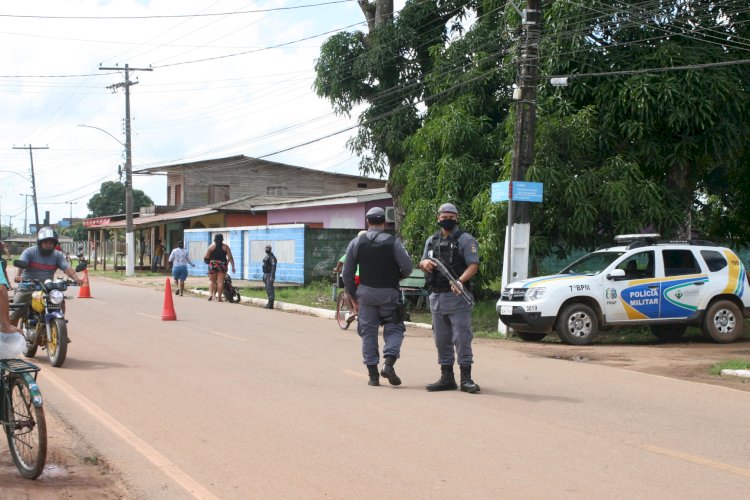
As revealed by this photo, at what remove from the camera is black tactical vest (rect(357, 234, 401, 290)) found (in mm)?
9695

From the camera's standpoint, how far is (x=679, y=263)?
15.9 metres

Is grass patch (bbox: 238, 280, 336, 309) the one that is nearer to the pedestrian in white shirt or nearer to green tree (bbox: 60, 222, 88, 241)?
the pedestrian in white shirt

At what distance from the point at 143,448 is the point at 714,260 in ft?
40.2

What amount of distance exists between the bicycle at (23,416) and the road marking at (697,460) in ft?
15.1

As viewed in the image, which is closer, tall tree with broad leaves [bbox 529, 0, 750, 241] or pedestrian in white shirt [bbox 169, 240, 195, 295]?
tall tree with broad leaves [bbox 529, 0, 750, 241]

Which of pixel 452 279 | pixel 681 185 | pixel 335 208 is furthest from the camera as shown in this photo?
pixel 335 208

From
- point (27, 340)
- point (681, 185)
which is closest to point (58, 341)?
point (27, 340)

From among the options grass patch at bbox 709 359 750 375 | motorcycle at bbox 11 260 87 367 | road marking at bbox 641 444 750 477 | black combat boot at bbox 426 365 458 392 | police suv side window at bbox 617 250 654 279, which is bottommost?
grass patch at bbox 709 359 750 375

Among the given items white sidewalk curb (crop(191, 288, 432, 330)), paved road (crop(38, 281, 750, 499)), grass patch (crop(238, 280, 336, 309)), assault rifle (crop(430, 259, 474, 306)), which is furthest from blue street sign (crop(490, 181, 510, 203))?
grass patch (crop(238, 280, 336, 309))

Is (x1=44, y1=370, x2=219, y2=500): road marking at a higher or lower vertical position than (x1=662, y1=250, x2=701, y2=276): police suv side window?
lower

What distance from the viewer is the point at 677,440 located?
7324 mm

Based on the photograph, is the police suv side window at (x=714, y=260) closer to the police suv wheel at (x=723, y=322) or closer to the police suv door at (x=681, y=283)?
the police suv door at (x=681, y=283)

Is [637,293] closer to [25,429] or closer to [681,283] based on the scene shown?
[681,283]

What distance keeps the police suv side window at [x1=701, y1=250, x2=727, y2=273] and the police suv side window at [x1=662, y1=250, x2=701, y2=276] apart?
0.22 meters
